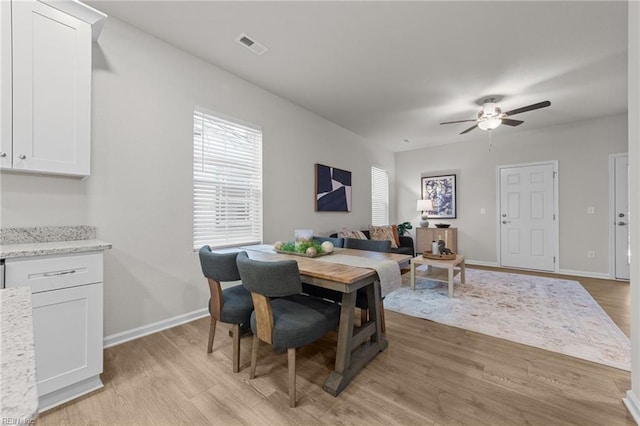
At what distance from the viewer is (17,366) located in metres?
0.45

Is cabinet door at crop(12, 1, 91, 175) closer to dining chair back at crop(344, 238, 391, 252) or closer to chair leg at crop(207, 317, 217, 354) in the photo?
chair leg at crop(207, 317, 217, 354)

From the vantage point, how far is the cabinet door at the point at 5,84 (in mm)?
1553

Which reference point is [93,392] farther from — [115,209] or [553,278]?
[553,278]

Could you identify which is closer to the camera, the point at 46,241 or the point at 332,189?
the point at 46,241

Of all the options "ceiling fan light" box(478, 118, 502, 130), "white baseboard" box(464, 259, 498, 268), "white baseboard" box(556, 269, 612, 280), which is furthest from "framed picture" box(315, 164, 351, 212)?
"white baseboard" box(556, 269, 612, 280)

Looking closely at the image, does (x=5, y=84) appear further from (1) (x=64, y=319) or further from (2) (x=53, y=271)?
(1) (x=64, y=319)

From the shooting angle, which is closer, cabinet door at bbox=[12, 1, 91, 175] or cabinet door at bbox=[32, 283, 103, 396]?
cabinet door at bbox=[32, 283, 103, 396]

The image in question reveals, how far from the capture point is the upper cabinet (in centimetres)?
159

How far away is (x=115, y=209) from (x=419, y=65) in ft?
10.9

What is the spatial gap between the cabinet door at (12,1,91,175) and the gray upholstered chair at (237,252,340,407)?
4.76ft

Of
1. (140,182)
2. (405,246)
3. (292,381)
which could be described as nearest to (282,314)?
(292,381)

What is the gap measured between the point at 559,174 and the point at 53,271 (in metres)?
6.80

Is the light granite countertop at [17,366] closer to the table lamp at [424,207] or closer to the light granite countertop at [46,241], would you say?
the light granite countertop at [46,241]

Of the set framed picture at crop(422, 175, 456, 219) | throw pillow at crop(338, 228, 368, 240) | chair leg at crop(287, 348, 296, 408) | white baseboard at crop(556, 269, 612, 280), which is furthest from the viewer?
framed picture at crop(422, 175, 456, 219)
